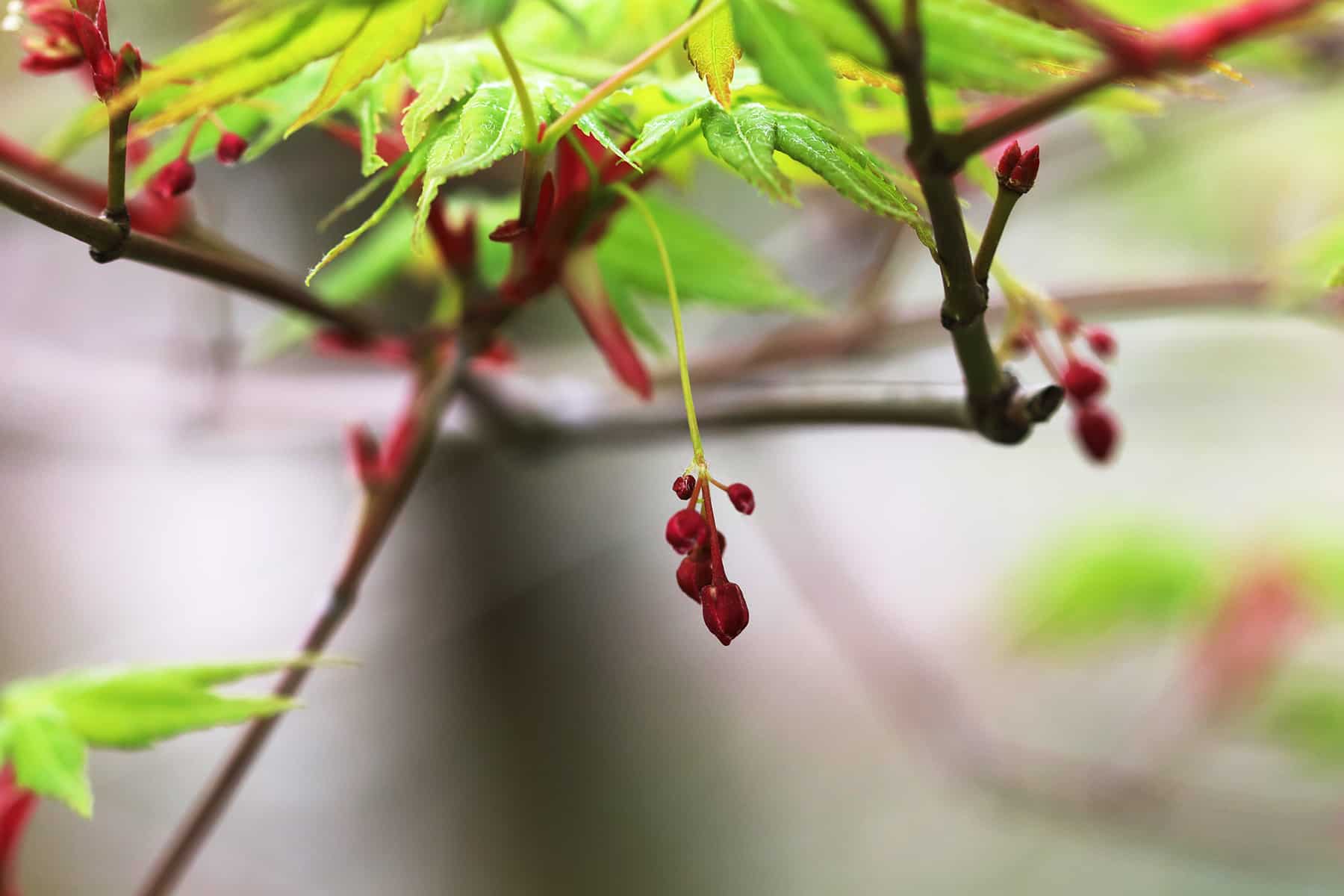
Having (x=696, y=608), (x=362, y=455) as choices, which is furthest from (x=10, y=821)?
(x=696, y=608)

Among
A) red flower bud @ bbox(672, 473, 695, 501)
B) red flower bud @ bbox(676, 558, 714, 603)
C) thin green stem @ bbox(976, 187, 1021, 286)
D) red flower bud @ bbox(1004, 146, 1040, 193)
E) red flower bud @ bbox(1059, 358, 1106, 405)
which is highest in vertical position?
red flower bud @ bbox(1004, 146, 1040, 193)

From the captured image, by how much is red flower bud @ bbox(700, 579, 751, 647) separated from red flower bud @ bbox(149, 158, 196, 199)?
275 millimetres

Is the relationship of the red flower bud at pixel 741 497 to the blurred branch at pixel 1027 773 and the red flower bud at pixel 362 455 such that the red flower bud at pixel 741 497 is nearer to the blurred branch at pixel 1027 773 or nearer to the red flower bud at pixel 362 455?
the red flower bud at pixel 362 455

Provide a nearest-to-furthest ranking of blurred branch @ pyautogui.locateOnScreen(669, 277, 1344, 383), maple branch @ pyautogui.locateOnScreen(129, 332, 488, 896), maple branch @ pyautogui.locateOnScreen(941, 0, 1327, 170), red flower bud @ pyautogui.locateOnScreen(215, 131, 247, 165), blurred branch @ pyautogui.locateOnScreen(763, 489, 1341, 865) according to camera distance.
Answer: maple branch @ pyautogui.locateOnScreen(941, 0, 1327, 170), red flower bud @ pyautogui.locateOnScreen(215, 131, 247, 165), maple branch @ pyautogui.locateOnScreen(129, 332, 488, 896), blurred branch @ pyautogui.locateOnScreen(669, 277, 1344, 383), blurred branch @ pyautogui.locateOnScreen(763, 489, 1341, 865)

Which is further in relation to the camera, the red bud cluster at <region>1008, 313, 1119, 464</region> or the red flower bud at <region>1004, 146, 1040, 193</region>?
the red bud cluster at <region>1008, 313, 1119, 464</region>

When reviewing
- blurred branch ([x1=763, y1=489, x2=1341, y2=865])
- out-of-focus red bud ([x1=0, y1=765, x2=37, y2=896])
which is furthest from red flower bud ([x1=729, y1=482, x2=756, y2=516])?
blurred branch ([x1=763, y1=489, x2=1341, y2=865])

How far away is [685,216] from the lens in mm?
616

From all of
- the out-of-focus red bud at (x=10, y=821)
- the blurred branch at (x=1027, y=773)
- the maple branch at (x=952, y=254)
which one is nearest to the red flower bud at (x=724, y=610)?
the maple branch at (x=952, y=254)

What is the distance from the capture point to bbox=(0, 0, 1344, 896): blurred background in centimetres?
132

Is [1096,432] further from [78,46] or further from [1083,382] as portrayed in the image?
[78,46]

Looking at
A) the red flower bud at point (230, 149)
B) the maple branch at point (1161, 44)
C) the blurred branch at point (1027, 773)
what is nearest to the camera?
the maple branch at point (1161, 44)

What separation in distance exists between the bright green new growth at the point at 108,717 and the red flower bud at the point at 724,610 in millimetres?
235

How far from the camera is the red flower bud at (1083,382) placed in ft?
1.57

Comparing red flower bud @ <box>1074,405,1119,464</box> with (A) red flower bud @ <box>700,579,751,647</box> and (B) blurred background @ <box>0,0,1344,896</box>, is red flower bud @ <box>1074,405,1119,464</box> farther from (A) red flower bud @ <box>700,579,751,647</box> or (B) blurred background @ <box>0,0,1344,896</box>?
(B) blurred background @ <box>0,0,1344,896</box>
